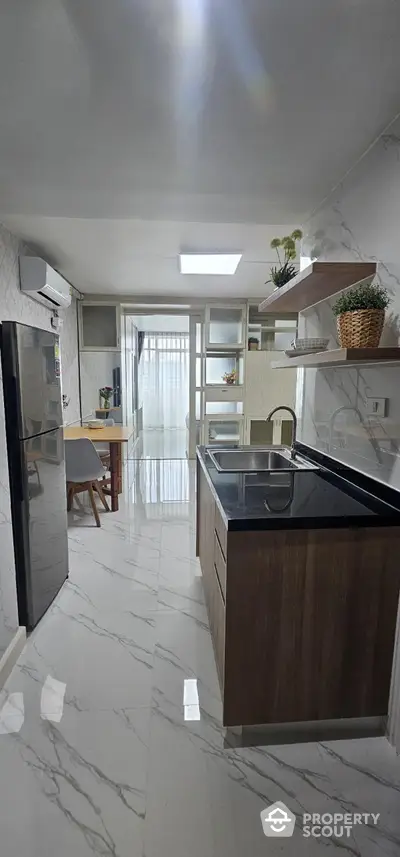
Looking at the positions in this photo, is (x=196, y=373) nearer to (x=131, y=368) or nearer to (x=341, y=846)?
(x=131, y=368)

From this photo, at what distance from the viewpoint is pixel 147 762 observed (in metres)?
1.45

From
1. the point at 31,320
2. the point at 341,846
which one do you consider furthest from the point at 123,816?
the point at 31,320

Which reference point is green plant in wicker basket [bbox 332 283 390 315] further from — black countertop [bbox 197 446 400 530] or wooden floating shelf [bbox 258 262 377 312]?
black countertop [bbox 197 446 400 530]

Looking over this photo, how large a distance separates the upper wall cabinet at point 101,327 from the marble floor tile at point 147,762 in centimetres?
410

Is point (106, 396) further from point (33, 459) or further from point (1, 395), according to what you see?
point (1, 395)

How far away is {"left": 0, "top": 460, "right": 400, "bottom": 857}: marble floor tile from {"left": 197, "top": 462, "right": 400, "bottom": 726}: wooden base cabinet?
164mm

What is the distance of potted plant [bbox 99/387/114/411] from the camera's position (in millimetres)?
5382

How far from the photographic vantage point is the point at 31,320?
11.4ft

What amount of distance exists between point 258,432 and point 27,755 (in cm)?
501

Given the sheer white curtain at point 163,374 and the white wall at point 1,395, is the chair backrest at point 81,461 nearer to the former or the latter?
the white wall at point 1,395

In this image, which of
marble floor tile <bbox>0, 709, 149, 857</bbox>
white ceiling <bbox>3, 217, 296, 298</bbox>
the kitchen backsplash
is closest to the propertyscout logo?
marble floor tile <bbox>0, 709, 149, 857</bbox>

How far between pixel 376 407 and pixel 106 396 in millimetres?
4200

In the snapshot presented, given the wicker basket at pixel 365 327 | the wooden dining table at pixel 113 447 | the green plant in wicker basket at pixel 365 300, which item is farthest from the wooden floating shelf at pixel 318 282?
the wooden dining table at pixel 113 447

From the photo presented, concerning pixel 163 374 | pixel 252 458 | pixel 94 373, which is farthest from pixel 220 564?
pixel 163 374
